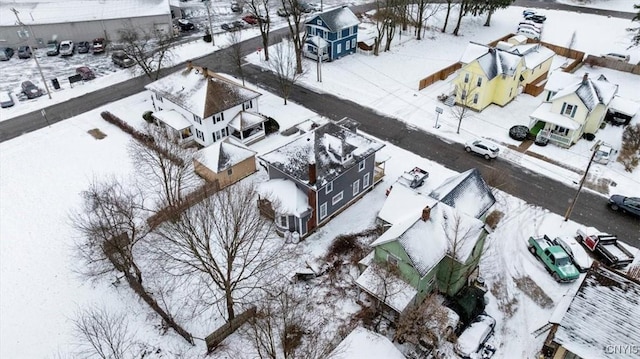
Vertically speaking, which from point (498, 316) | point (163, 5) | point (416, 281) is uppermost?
point (163, 5)

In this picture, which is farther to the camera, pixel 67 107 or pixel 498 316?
pixel 67 107

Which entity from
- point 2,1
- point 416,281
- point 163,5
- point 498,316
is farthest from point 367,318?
point 2,1

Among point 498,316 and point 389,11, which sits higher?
point 389,11

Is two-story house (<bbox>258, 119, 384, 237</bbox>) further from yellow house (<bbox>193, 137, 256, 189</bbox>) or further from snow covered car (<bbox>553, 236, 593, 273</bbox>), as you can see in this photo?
snow covered car (<bbox>553, 236, 593, 273</bbox>)

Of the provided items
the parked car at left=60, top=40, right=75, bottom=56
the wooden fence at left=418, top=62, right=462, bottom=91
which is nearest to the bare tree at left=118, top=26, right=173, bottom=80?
the parked car at left=60, top=40, right=75, bottom=56

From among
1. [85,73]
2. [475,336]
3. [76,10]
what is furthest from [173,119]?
[76,10]

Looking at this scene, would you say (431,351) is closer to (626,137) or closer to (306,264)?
(306,264)
